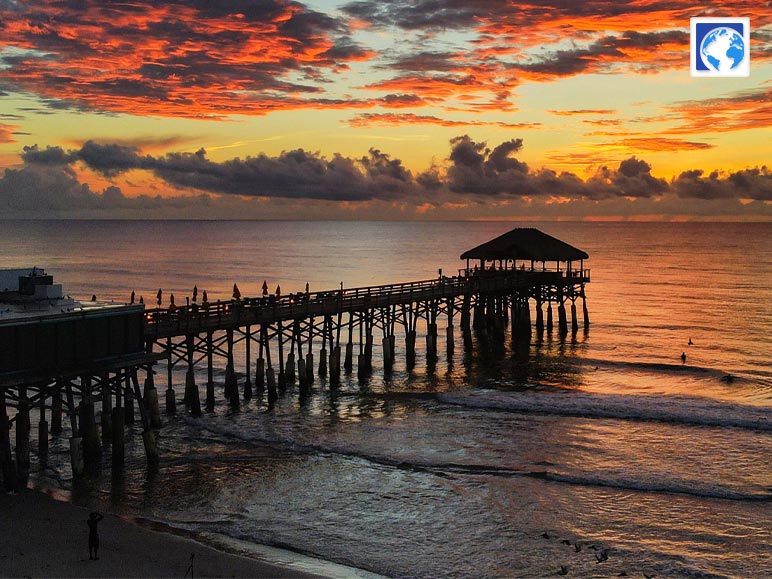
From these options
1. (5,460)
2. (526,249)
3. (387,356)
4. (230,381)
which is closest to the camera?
(5,460)

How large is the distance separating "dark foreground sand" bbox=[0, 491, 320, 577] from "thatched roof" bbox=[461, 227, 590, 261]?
145 ft

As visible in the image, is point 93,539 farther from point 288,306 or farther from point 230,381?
point 288,306

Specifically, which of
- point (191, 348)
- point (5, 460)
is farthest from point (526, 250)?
point (5, 460)

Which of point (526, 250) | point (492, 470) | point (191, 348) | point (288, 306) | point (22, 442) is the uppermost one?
point (526, 250)

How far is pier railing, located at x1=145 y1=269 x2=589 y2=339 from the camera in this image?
34.1 m

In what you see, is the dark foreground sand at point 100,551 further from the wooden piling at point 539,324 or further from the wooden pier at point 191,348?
the wooden piling at point 539,324

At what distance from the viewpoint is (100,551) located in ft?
66.8

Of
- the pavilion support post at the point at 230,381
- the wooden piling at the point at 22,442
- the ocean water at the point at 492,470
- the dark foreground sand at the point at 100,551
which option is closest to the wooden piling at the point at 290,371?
the ocean water at the point at 492,470

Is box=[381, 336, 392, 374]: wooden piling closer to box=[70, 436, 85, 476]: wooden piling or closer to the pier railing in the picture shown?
the pier railing

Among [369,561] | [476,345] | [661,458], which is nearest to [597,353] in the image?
[476,345]

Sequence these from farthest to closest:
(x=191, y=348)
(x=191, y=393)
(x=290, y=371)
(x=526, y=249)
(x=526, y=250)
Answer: (x=526, y=249) < (x=526, y=250) < (x=290, y=371) < (x=191, y=348) < (x=191, y=393)

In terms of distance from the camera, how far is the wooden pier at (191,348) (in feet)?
83.9

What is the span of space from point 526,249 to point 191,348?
3308cm

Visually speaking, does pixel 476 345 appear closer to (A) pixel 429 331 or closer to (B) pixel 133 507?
(A) pixel 429 331
